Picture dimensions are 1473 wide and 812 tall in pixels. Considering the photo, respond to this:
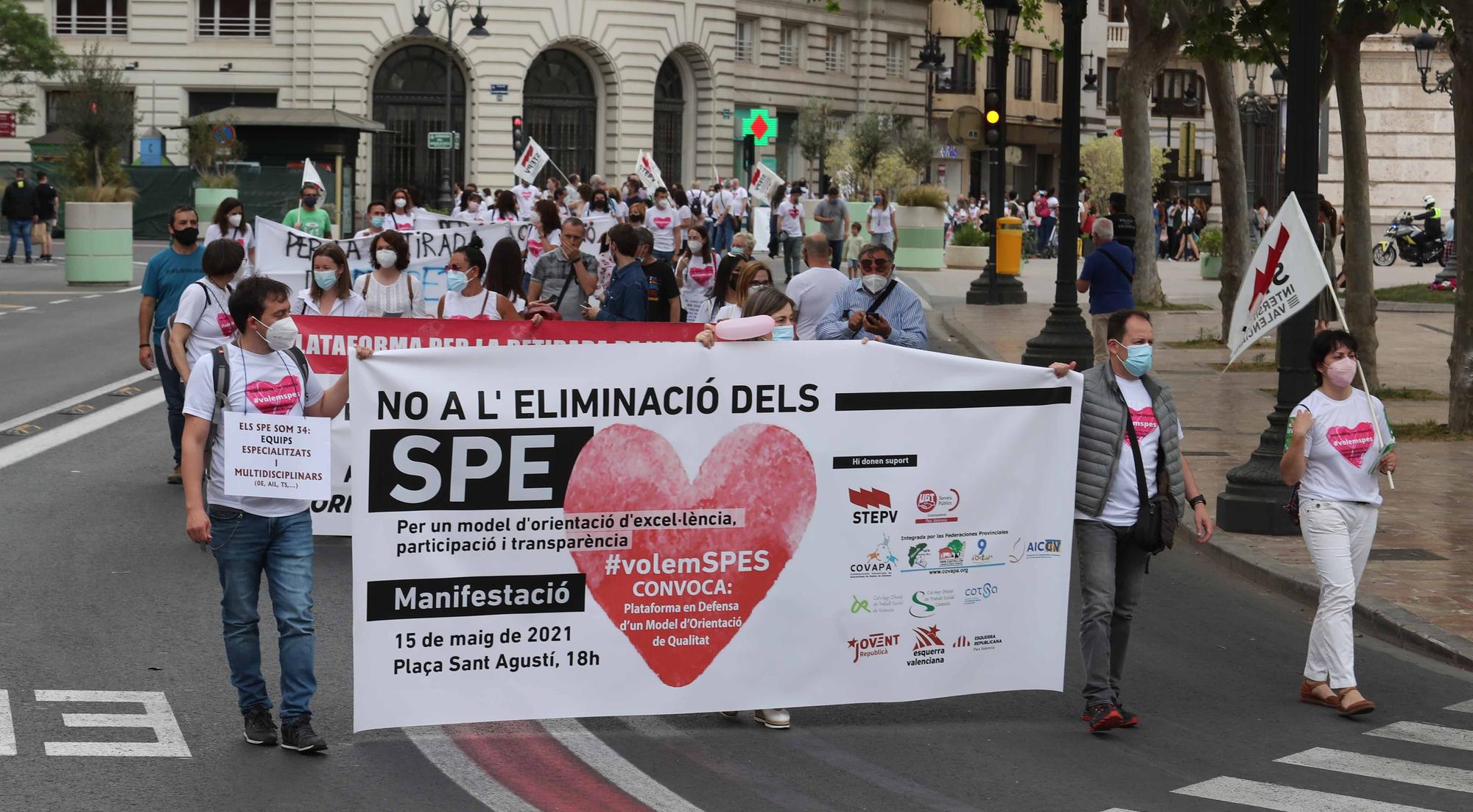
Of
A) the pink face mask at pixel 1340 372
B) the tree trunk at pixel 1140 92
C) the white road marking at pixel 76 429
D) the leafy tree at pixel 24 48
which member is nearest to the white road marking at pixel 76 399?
the white road marking at pixel 76 429

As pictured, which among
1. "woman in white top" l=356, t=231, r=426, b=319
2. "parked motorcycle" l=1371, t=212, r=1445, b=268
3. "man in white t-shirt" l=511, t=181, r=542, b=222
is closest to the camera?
"woman in white top" l=356, t=231, r=426, b=319

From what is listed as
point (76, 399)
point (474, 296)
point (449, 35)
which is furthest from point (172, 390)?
point (449, 35)

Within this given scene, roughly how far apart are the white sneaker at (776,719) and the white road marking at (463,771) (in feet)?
4.06

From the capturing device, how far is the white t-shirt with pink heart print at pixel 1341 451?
8.10 metres

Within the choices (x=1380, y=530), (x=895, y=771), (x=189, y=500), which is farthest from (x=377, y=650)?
(x=1380, y=530)

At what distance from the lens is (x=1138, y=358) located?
765 centimetres

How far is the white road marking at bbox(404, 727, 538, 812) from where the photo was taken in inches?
251

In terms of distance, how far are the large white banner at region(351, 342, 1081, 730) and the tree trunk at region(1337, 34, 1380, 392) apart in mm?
10712

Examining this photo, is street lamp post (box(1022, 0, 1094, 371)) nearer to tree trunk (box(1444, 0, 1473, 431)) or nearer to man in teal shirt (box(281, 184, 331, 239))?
tree trunk (box(1444, 0, 1473, 431))

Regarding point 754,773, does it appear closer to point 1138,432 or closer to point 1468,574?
point 1138,432

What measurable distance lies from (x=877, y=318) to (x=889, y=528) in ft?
9.34

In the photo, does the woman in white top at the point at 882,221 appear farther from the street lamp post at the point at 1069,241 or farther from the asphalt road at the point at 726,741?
the asphalt road at the point at 726,741

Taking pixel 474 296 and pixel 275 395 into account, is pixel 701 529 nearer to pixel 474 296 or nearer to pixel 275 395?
pixel 275 395

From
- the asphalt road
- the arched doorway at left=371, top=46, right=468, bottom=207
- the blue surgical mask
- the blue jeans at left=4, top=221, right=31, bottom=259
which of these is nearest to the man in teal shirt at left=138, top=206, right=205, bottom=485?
the asphalt road
